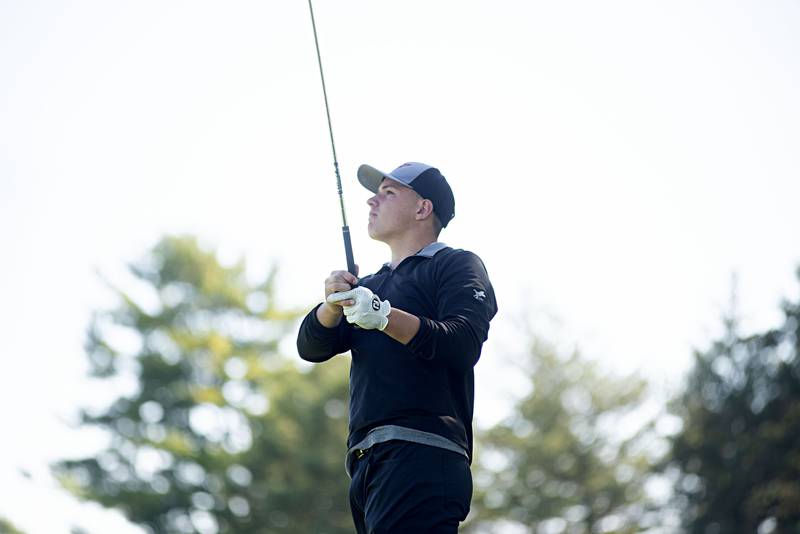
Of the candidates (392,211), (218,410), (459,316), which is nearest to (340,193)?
(392,211)

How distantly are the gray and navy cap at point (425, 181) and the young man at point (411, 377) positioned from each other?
0.31 m

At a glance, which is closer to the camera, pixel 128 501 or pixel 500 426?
pixel 128 501

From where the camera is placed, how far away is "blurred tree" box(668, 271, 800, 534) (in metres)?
26.2

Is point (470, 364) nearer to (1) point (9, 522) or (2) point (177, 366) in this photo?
(2) point (177, 366)

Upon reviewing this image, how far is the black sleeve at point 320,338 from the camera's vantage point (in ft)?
13.4

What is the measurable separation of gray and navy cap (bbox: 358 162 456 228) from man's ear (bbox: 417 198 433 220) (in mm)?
22

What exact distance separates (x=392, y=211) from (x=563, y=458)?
22.3 metres

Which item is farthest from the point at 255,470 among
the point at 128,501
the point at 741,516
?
the point at 741,516

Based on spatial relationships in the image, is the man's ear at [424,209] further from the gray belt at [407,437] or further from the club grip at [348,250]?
the gray belt at [407,437]

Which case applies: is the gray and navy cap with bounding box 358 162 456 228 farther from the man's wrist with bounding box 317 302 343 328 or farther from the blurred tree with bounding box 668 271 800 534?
the blurred tree with bounding box 668 271 800 534

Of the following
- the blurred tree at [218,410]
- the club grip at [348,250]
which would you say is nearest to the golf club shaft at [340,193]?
the club grip at [348,250]

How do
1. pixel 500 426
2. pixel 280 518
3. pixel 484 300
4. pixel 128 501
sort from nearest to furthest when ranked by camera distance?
pixel 484 300
pixel 280 518
pixel 128 501
pixel 500 426

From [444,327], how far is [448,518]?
699 mm

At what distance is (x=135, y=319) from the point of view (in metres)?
27.2
